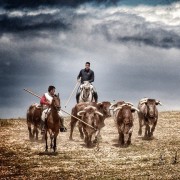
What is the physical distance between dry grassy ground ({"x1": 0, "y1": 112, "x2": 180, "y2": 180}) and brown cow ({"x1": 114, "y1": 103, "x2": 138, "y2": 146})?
2.01ft

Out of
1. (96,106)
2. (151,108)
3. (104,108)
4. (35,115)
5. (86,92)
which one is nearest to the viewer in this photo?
(35,115)

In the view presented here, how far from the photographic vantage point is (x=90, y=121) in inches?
998

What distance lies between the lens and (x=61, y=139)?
29.8 metres

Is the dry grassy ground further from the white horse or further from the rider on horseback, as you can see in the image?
the white horse

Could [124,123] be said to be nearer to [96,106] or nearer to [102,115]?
[102,115]

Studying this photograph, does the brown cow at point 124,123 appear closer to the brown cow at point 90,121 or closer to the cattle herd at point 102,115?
the cattle herd at point 102,115

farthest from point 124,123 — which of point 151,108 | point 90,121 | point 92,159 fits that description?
point 92,159

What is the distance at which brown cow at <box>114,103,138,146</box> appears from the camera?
82.4 ft

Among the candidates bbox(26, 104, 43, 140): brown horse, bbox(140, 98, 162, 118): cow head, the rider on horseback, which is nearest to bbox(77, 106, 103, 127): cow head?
the rider on horseback

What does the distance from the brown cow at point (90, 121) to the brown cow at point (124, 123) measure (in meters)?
1.29

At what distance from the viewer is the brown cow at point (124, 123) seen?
82.4ft

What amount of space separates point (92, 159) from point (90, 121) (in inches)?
191

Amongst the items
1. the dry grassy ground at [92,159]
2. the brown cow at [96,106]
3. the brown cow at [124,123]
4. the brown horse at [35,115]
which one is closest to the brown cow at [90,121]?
the dry grassy ground at [92,159]

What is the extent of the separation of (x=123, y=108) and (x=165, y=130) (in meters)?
9.13
